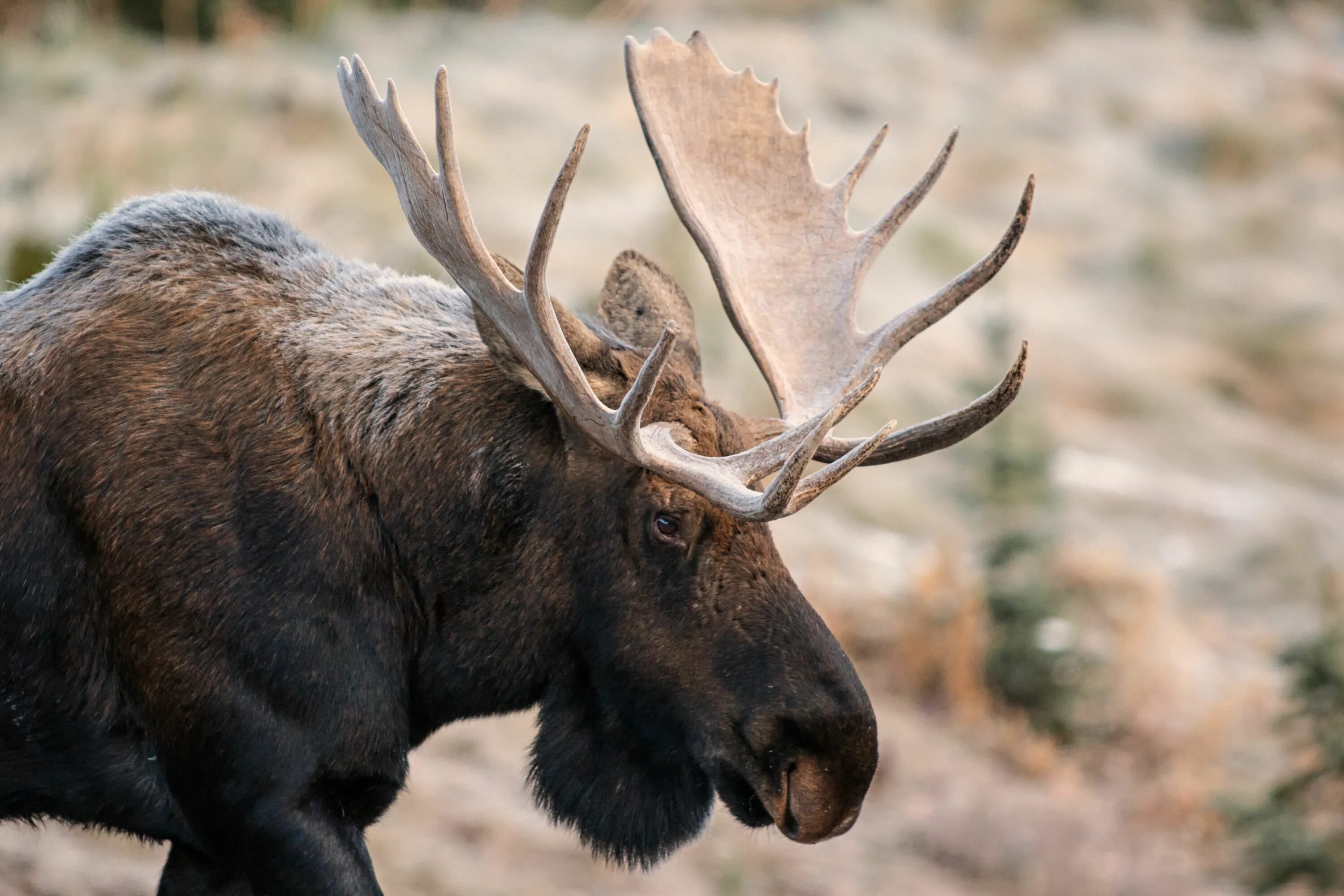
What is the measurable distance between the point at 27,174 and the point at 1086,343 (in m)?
8.79

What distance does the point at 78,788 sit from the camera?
3209 millimetres

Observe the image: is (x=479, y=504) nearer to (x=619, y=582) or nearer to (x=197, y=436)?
(x=619, y=582)

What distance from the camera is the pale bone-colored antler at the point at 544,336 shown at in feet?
9.66

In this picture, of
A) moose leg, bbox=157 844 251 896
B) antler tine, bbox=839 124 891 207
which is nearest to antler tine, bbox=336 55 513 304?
antler tine, bbox=839 124 891 207

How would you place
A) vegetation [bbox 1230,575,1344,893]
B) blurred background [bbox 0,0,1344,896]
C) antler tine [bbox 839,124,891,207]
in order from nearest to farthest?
antler tine [bbox 839,124,891,207]
blurred background [bbox 0,0,1344,896]
vegetation [bbox 1230,575,1344,893]

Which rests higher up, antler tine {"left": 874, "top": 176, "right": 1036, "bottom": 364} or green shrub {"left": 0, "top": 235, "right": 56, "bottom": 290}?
antler tine {"left": 874, "top": 176, "right": 1036, "bottom": 364}

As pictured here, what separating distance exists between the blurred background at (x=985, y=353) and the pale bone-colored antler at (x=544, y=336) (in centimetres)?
239

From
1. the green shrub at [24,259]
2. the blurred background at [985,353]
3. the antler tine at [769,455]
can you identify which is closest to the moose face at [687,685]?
the antler tine at [769,455]

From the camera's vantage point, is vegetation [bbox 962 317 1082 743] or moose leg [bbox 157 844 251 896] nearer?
moose leg [bbox 157 844 251 896]

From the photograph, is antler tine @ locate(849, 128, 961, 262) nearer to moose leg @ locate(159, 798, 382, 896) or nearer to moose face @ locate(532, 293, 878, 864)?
moose face @ locate(532, 293, 878, 864)

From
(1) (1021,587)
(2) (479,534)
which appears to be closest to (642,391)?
(2) (479,534)

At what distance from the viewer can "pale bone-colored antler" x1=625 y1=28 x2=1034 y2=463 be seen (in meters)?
3.76

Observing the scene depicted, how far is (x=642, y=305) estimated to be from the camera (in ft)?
12.2

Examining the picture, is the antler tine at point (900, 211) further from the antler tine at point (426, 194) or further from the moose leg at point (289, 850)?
the moose leg at point (289, 850)
